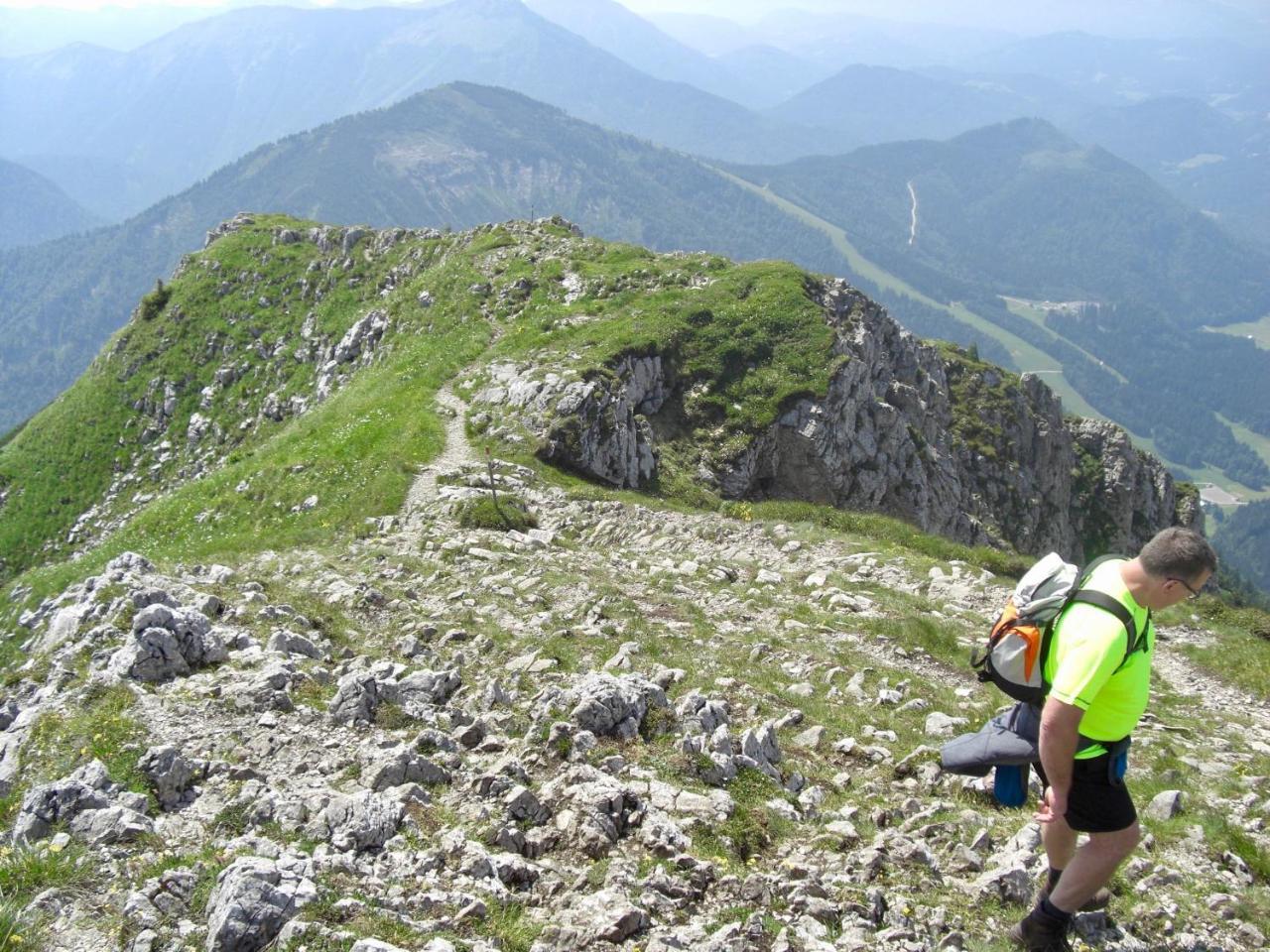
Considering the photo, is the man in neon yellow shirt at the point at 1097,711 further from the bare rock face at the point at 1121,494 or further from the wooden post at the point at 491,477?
the bare rock face at the point at 1121,494

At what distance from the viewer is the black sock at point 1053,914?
7.25m

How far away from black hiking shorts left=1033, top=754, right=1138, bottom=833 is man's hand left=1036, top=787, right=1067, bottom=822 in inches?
4.7

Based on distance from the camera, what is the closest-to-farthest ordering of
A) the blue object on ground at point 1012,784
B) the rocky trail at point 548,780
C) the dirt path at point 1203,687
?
the rocky trail at point 548,780
the blue object on ground at point 1012,784
the dirt path at point 1203,687

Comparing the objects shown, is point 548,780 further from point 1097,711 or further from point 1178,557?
point 1178,557

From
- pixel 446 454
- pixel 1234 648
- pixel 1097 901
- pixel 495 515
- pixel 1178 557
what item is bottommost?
pixel 495 515

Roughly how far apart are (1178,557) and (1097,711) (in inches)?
60.2

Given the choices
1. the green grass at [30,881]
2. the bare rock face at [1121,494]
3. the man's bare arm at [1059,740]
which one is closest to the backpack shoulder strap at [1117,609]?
the man's bare arm at [1059,740]

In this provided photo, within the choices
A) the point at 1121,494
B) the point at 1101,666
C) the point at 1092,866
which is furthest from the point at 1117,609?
the point at 1121,494

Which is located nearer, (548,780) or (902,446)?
(548,780)

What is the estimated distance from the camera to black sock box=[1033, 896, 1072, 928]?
285 inches

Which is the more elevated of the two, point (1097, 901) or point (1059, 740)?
point (1059, 740)

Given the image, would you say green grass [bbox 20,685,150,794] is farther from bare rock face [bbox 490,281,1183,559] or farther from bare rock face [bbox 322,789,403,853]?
bare rock face [bbox 490,281,1183,559]

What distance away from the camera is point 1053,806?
718 centimetres

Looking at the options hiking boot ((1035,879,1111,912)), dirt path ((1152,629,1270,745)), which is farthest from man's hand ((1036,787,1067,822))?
dirt path ((1152,629,1270,745))
